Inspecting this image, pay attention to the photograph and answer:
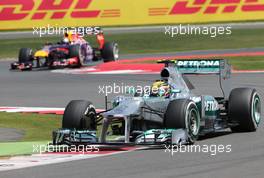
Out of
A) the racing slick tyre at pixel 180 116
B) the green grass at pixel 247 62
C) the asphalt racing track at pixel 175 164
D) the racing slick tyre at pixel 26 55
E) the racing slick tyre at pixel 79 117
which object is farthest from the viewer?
the racing slick tyre at pixel 26 55

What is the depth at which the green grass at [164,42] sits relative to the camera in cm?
3978

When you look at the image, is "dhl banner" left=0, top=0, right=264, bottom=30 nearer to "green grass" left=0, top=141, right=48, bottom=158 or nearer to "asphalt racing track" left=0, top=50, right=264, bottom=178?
"asphalt racing track" left=0, top=50, right=264, bottom=178

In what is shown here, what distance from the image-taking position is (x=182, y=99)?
42.3 ft

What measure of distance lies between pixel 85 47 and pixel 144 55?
4545 millimetres

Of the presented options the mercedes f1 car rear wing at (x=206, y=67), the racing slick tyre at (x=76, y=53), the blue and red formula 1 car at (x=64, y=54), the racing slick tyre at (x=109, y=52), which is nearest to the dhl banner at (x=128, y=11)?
the racing slick tyre at (x=109, y=52)

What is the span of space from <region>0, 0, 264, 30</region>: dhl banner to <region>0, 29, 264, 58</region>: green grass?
1.08 metres

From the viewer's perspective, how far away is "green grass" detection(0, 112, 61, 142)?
14789mm

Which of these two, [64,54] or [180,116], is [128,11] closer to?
[64,54]

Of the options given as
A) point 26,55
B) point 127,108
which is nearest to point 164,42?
point 26,55

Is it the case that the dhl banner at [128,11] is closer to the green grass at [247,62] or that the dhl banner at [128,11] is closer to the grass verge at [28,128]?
the green grass at [247,62]

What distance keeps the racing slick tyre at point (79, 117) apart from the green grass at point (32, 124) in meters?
1.11

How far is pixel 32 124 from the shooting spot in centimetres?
1634

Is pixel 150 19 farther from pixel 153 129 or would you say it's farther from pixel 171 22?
pixel 153 129

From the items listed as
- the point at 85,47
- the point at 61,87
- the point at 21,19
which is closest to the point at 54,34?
the point at 21,19
